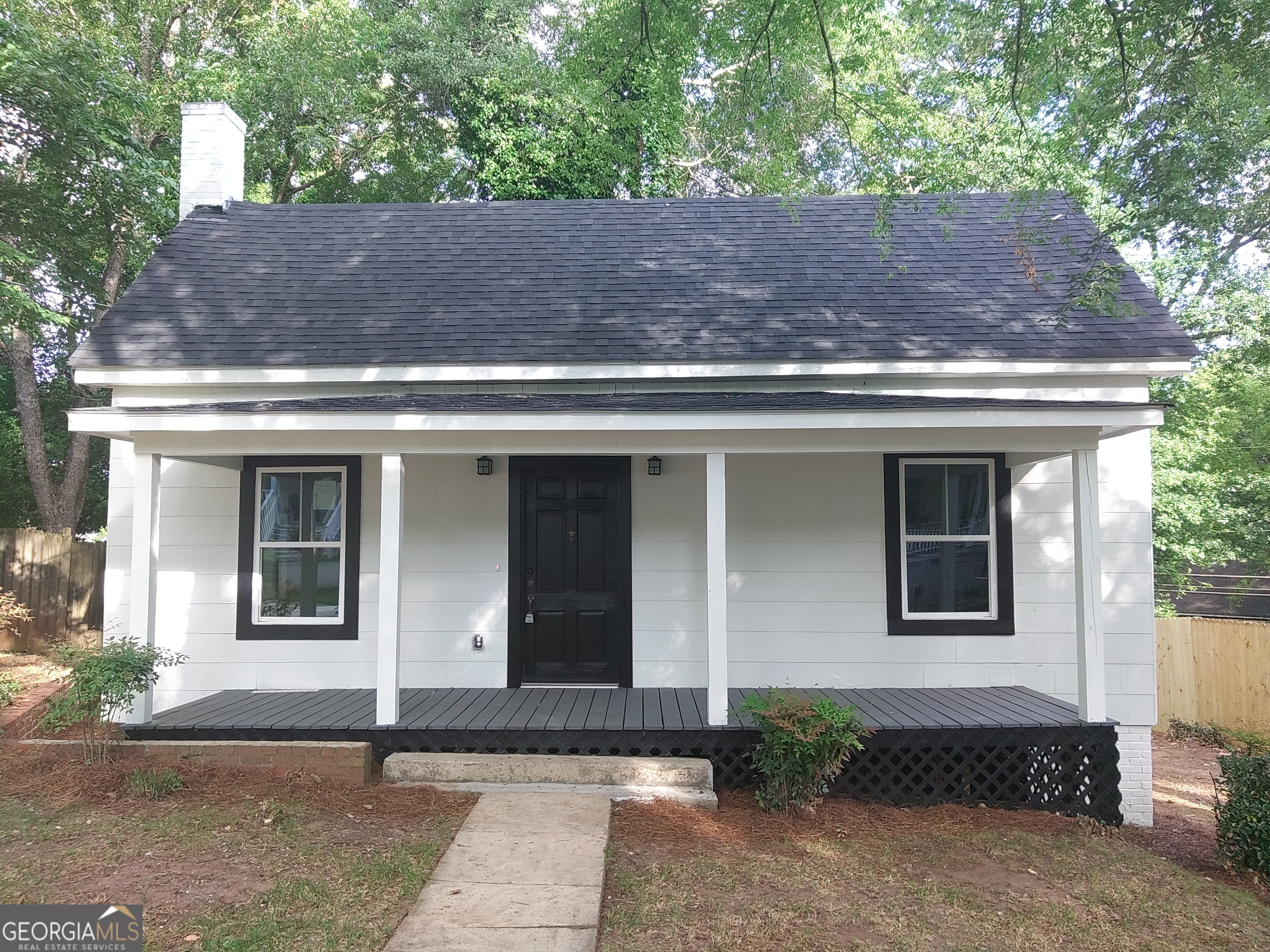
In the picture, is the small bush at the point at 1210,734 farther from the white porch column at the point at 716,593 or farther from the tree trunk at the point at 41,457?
the tree trunk at the point at 41,457

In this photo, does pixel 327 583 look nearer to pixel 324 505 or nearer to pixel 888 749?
pixel 324 505

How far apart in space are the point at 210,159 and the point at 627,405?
6967 mm

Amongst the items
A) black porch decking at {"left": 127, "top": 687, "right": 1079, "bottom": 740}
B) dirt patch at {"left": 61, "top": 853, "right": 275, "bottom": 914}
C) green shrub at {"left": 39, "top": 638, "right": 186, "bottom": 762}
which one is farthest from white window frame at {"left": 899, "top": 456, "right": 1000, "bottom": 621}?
green shrub at {"left": 39, "top": 638, "right": 186, "bottom": 762}

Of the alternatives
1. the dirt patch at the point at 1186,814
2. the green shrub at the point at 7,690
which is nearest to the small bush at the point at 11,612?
the green shrub at the point at 7,690

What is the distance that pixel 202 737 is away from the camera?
5.81m

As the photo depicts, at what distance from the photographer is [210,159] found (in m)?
9.46

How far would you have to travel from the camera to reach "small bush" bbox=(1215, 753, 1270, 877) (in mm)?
4895

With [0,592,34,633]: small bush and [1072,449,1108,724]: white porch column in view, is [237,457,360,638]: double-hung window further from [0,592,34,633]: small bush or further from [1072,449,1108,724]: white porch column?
[1072,449,1108,724]: white porch column

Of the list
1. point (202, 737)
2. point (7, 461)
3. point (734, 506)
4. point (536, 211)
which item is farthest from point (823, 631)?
point (7, 461)

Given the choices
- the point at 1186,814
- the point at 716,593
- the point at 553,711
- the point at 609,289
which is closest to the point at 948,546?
the point at 716,593

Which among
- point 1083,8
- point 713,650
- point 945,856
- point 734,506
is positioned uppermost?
point 1083,8

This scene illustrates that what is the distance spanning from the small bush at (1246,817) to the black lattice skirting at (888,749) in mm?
742

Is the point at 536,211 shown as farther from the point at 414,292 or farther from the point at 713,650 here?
the point at 713,650

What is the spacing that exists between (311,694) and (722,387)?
4565 mm
